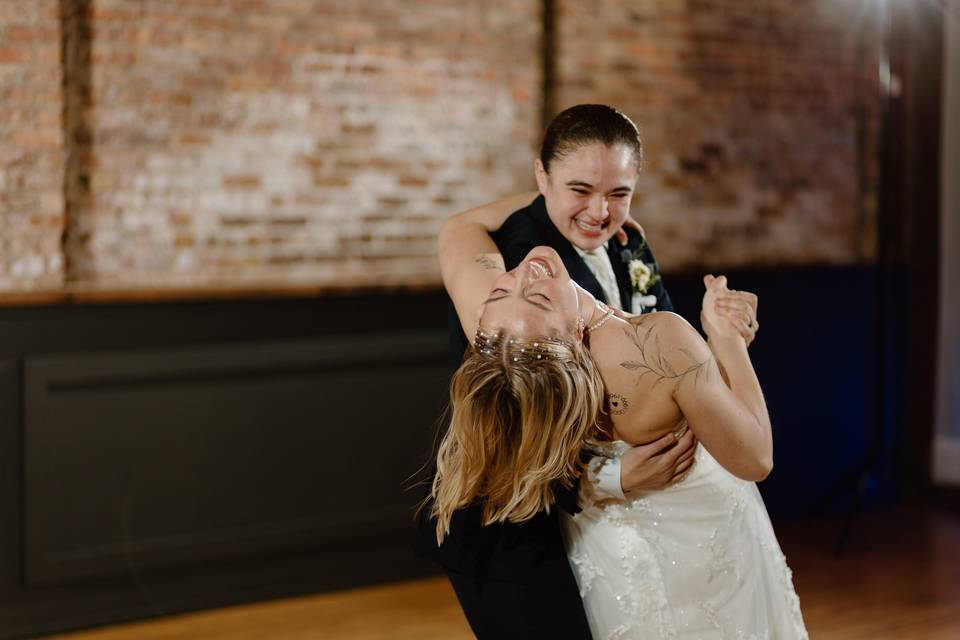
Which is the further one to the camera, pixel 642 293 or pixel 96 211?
pixel 96 211

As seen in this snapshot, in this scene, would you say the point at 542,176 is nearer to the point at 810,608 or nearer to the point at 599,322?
the point at 599,322

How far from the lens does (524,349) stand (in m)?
1.91

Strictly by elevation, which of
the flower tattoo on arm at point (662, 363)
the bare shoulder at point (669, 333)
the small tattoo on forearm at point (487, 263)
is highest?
the small tattoo on forearm at point (487, 263)

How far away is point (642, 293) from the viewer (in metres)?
2.45

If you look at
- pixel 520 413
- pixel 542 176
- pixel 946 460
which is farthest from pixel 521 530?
pixel 946 460

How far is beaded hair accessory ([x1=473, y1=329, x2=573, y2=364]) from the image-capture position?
1899mm

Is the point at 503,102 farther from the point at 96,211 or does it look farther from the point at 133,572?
the point at 133,572

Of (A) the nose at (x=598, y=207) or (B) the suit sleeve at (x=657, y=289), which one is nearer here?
(A) the nose at (x=598, y=207)

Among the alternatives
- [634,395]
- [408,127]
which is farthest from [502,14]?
[634,395]

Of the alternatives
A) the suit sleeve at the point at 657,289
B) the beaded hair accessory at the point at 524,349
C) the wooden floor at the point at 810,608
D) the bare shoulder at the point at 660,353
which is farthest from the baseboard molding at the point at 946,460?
the beaded hair accessory at the point at 524,349

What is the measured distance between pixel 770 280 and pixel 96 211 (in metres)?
2.93

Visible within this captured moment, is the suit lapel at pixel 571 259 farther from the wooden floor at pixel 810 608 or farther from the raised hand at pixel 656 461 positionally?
the wooden floor at pixel 810 608

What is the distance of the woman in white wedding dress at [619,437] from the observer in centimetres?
191

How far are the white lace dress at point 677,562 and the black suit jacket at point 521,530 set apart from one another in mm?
72
